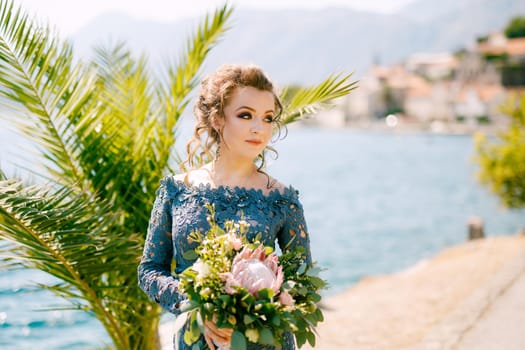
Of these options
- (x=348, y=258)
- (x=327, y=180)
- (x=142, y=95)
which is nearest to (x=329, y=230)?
(x=348, y=258)

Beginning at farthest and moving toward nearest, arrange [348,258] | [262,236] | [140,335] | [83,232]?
[348,258] → [140,335] → [83,232] → [262,236]

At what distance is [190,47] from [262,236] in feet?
6.60

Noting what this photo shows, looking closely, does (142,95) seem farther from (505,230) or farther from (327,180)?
(327,180)

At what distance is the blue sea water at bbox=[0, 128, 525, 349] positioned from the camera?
741 centimetres

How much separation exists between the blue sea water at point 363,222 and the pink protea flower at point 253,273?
0.67 feet

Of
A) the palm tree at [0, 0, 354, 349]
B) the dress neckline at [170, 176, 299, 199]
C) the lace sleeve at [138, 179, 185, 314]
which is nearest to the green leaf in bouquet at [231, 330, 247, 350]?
the lace sleeve at [138, 179, 185, 314]

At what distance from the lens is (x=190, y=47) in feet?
12.8

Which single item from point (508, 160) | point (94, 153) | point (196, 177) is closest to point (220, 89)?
point (196, 177)

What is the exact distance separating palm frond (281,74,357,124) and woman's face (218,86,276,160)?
0.92m

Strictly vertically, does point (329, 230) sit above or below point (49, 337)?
below

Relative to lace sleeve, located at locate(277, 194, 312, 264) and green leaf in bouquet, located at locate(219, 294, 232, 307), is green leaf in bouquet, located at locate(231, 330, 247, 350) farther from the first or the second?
lace sleeve, located at locate(277, 194, 312, 264)

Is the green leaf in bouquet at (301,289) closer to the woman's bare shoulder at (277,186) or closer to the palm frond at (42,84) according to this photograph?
the woman's bare shoulder at (277,186)

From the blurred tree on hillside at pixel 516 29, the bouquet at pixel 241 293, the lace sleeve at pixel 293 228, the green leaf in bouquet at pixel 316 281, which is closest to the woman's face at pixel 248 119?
the lace sleeve at pixel 293 228

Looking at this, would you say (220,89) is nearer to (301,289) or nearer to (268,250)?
(268,250)
